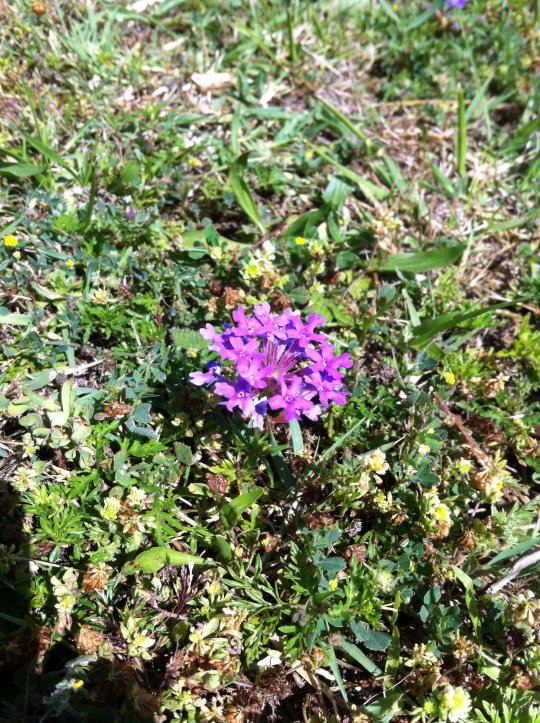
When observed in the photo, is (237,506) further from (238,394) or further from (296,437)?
(238,394)

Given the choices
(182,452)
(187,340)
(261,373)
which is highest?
(261,373)

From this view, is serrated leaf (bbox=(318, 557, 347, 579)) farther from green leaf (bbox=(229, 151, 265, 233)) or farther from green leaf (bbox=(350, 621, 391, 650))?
green leaf (bbox=(229, 151, 265, 233))

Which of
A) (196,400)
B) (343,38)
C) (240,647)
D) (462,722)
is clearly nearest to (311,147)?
(343,38)

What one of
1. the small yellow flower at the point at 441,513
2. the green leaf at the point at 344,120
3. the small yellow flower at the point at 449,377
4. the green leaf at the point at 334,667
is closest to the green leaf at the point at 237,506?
the green leaf at the point at 334,667

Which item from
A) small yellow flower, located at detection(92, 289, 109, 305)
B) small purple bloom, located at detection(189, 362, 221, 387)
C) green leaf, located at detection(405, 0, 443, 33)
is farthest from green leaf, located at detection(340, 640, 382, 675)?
green leaf, located at detection(405, 0, 443, 33)

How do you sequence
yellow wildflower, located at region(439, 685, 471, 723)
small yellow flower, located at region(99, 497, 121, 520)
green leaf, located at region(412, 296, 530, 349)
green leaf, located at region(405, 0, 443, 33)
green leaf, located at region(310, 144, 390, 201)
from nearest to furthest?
yellow wildflower, located at region(439, 685, 471, 723) → small yellow flower, located at region(99, 497, 121, 520) → green leaf, located at region(412, 296, 530, 349) → green leaf, located at region(310, 144, 390, 201) → green leaf, located at region(405, 0, 443, 33)

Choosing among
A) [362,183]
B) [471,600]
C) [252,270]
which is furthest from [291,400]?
[362,183]

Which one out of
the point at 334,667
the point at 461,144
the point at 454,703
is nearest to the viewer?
the point at 454,703
